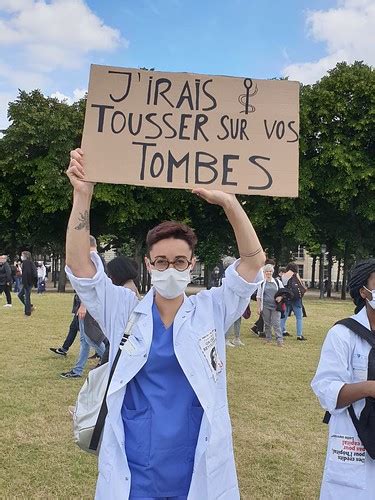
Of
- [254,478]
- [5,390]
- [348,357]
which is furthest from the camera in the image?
[5,390]

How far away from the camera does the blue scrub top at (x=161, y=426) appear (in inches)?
95.7

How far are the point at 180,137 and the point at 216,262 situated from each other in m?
33.8

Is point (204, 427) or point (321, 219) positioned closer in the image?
point (204, 427)

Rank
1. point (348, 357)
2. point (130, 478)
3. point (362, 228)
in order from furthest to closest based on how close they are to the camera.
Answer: point (362, 228) → point (348, 357) → point (130, 478)

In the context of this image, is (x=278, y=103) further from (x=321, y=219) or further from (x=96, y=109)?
(x=321, y=219)

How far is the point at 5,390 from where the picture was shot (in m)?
8.11

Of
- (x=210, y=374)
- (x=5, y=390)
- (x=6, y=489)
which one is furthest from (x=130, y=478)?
(x=5, y=390)

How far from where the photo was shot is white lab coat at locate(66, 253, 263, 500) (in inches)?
95.0

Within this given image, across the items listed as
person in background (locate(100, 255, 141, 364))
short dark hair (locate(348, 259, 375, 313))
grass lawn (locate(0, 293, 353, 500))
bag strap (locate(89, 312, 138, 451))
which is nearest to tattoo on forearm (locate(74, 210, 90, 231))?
bag strap (locate(89, 312, 138, 451))

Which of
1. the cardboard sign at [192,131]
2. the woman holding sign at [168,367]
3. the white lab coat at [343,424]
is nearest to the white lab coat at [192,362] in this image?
the woman holding sign at [168,367]

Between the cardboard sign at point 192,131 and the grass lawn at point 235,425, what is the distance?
3.18 metres

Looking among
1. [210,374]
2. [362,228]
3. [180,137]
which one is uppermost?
[362,228]

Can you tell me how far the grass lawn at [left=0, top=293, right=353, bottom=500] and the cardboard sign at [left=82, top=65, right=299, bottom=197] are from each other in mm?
3180

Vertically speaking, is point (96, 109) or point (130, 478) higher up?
point (96, 109)
